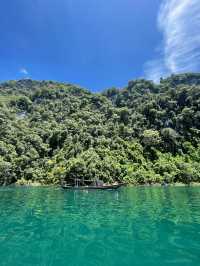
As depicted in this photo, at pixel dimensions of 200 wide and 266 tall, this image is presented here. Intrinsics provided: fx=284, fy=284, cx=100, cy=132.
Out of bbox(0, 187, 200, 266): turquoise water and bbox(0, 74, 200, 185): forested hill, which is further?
bbox(0, 74, 200, 185): forested hill

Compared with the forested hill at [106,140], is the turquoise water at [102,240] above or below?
below

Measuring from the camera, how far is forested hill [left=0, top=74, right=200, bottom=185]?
101188mm

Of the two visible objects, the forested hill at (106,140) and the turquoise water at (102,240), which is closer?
the turquoise water at (102,240)

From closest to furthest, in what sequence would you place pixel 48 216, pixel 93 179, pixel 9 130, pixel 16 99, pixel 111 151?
pixel 48 216, pixel 93 179, pixel 111 151, pixel 9 130, pixel 16 99

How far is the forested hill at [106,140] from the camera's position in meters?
101

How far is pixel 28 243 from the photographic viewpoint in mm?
18734

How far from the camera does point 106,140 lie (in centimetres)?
11650

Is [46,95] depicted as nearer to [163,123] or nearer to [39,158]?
[39,158]

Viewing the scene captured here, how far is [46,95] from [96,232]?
169 m

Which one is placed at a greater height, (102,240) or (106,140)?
(106,140)

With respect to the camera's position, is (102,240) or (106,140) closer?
(102,240)

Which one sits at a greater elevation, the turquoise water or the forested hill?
the forested hill

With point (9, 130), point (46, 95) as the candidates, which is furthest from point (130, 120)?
point (46, 95)

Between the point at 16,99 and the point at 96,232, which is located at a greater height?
the point at 16,99
